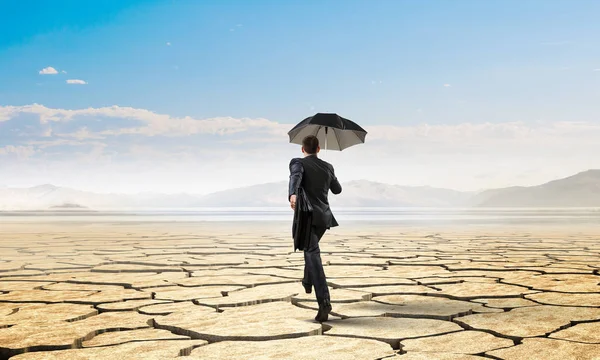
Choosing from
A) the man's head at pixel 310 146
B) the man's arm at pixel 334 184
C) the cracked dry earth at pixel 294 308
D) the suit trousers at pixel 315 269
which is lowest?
the cracked dry earth at pixel 294 308

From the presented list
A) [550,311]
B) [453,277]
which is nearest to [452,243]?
[453,277]

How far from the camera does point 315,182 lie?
10.7 feet

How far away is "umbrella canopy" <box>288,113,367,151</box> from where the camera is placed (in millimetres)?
3682

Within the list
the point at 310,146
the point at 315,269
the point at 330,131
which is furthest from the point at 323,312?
the point at 330,131

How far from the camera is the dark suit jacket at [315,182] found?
321cm

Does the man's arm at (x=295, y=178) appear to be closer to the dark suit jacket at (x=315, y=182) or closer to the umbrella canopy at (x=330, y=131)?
the dark suit jacket at (x=315, y=182)

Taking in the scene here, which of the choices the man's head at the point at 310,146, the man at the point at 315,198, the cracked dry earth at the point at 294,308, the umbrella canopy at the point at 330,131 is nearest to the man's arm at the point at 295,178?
the man at the point at 315,198

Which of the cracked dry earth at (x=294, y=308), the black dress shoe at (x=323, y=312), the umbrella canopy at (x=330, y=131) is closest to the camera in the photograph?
the cracked dry earth at (x=294, y=308)

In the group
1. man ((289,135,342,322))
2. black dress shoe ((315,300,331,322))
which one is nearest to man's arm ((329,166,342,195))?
man ((289,135,342,322))

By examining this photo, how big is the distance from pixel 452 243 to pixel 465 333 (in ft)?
19.0

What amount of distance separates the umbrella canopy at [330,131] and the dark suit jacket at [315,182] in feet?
1.32

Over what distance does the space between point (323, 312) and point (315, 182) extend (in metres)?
0.60

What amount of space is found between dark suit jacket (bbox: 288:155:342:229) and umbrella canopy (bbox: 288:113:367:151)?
15.8 inches

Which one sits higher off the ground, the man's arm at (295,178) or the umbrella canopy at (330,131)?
the umbrella canopy at (330,131)
